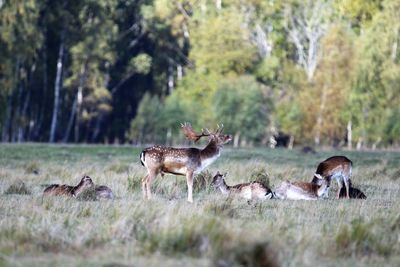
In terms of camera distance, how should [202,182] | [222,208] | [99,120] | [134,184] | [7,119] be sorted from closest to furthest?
[222,208], [134,184], [202,182], [7,119], [99,120]

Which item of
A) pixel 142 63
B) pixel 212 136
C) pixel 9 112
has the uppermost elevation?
pixel 142 63

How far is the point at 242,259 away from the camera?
9.51m

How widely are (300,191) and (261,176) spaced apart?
3.35 m

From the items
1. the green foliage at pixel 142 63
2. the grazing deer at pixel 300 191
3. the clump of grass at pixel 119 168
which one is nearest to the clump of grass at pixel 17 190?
the grazing deer at pixel 300 191

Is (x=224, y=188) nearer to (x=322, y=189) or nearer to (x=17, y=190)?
(x=322, y=189)

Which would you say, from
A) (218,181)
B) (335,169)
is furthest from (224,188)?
(335,169)

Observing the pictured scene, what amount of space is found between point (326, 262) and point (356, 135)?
4307cm

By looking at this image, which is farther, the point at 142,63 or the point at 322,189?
the point at 142,63

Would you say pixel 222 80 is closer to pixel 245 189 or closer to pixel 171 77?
pixel 171 77

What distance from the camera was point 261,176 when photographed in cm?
1992

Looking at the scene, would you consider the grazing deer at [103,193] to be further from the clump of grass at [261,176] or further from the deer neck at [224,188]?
the clump of grass at [261,176]

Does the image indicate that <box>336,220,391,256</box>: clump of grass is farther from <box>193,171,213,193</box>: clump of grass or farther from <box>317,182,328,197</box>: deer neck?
<box>193,171,213,193</box>: clump of grass

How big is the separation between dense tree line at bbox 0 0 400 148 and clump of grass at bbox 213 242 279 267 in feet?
136

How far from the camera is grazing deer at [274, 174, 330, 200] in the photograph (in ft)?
Answer: 54.3
